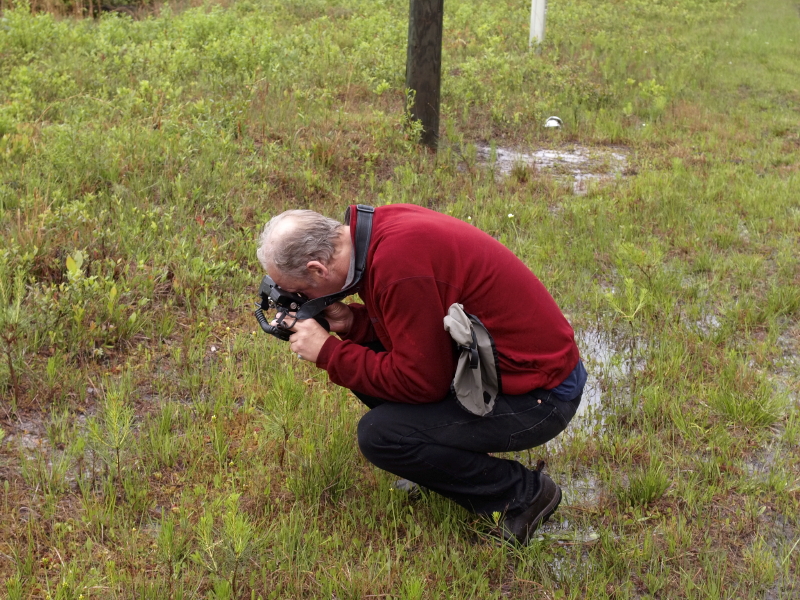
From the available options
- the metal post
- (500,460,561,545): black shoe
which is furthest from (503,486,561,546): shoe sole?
the metal post

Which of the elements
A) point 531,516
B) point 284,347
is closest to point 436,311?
point 531,516

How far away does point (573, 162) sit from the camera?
830 centimetres

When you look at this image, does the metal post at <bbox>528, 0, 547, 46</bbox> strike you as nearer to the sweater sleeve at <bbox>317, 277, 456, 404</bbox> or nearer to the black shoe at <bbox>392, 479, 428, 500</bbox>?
the black shoe at <bbox>392, 479, 428, 500</bbox>

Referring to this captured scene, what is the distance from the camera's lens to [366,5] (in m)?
14.3

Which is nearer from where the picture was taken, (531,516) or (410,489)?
(531,516)

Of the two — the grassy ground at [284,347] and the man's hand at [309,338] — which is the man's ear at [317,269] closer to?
the man's hand at [309,338]

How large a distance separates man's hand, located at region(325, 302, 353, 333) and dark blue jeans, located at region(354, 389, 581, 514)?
0.44m

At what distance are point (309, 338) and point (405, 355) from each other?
40 cm

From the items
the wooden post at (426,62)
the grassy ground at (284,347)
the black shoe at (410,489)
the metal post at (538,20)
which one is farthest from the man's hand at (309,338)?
the metal post at (538,20)

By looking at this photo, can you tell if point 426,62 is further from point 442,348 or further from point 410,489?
point 442,348

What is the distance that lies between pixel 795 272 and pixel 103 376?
4507 millimetres

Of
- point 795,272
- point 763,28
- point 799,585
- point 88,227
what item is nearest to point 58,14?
point 88,227

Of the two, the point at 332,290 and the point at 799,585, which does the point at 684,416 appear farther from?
the point at 332,290

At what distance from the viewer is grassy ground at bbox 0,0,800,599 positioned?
9.98 ft
